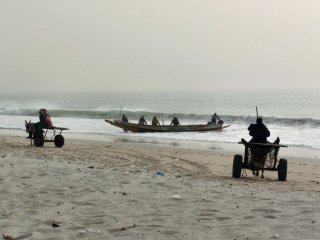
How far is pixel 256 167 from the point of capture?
10781mm

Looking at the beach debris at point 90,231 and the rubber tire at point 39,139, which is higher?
the rubber tire at point 39,139

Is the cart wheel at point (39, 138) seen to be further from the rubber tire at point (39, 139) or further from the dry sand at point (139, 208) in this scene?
the dry sand at point (139, 208)

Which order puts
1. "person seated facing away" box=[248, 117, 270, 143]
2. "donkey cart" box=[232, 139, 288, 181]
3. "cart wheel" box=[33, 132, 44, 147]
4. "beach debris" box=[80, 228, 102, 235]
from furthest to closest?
"cart wheel" box=[33, 132, 44, 147], "person seated facing away" box=[248, 117, 270, 143], "donkey cart" box=[232, 139, 288, 181], "beach debris" box=[80, 228, 102, 235]

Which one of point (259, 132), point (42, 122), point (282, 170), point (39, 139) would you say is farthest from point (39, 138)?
point (282, 170)

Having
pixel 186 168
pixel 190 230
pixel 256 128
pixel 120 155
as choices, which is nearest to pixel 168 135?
pixel 120 155

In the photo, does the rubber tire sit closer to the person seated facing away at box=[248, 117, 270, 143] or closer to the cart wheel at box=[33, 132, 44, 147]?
the cart wheel at box=[33, 132, 44, 147]

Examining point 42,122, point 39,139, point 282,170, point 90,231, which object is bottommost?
point 90,231

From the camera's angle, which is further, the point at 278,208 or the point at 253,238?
the point at 278,208

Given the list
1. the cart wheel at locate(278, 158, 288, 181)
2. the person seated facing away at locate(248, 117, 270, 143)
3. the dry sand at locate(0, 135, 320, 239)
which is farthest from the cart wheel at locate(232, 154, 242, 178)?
the dry sand at locate(0, 135, 320, 239)

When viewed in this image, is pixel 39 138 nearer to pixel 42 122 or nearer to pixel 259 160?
pixel 42 122

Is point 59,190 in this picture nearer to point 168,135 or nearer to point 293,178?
point 293,178

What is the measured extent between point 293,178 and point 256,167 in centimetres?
137

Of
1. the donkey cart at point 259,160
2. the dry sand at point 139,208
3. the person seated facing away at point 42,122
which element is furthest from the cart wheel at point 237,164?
the person seated facing away at point 42,122

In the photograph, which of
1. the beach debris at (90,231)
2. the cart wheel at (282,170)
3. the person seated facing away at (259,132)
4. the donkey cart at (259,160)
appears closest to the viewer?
the beach debris at (90,231)
